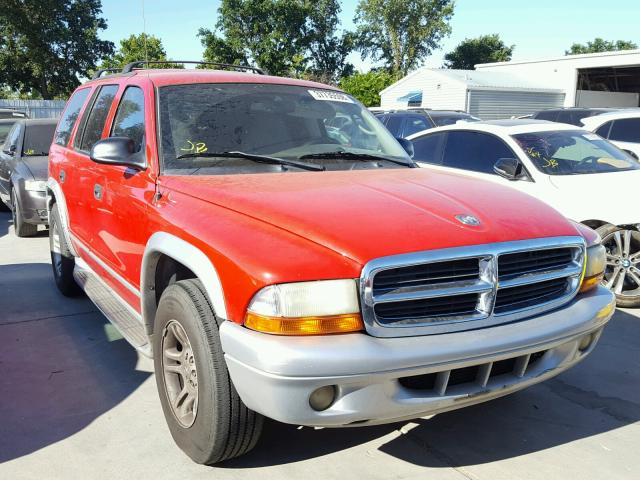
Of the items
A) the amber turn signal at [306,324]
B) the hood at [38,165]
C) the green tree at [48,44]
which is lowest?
the hood at [38,165]

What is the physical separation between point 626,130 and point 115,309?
885cm

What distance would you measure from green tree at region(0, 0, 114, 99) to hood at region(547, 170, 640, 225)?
45.7 m

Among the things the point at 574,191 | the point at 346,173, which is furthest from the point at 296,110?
the point at 574,191

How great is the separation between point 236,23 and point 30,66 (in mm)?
16948

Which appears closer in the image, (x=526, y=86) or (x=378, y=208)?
(x=378, y=208)

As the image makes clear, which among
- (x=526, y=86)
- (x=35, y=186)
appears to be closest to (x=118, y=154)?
(x=35, y=186)

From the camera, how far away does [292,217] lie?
9.02 ft

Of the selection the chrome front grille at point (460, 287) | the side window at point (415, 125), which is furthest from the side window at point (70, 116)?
the side window at point (415, 125)

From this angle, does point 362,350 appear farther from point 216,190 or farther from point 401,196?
point 216,190

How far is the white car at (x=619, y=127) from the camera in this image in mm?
9988

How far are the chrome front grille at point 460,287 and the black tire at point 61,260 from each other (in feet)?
11.9

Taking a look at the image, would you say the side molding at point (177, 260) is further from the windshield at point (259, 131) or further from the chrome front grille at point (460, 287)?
the chrome front grille at point (460, 287)

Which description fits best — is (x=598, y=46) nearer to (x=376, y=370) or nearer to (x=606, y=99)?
(x=606, y=99)

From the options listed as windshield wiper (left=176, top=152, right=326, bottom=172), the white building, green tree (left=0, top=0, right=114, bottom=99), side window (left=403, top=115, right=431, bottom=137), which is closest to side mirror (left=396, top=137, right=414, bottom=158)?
windshield wiper (left=176, top=152, right=326, bottom=172)
